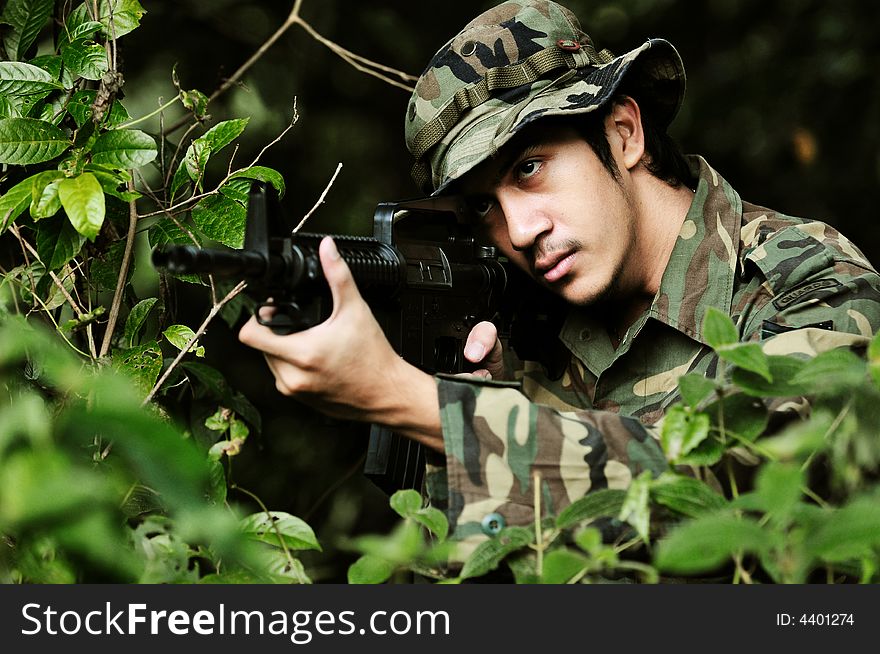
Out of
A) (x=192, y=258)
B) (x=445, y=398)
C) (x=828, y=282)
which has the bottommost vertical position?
(x=445, y=398)

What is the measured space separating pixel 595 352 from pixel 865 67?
2.36 meters

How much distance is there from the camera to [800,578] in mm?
866

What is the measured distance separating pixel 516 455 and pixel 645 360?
96cm

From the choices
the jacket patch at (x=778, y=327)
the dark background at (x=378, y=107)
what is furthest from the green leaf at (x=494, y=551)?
the dark background at (x=378, y=107)

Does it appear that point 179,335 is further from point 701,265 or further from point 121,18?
point 701,265

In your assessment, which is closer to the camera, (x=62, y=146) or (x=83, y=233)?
(x=83, y=233)

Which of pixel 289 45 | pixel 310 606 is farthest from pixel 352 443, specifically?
pixel 310 606

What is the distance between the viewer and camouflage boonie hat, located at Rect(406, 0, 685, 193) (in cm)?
222

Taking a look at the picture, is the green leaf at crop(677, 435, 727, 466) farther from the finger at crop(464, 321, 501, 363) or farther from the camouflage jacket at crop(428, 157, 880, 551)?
the finger at crop(464, 321, 501, 363)

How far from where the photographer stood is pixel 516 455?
1.43m

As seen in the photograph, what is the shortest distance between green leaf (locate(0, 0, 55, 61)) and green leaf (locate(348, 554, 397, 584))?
1.37 m

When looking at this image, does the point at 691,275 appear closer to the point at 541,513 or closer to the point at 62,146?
the point at 541,513

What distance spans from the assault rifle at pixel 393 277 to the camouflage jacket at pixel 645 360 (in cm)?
29

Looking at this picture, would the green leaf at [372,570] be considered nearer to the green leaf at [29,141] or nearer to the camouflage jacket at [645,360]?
the camouflage jacket at [645,360]
